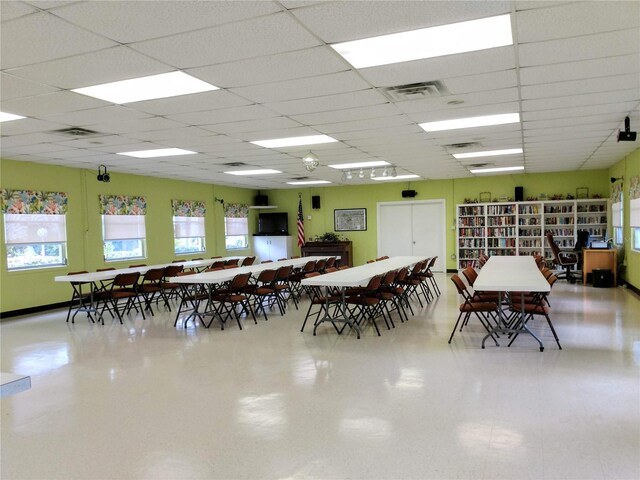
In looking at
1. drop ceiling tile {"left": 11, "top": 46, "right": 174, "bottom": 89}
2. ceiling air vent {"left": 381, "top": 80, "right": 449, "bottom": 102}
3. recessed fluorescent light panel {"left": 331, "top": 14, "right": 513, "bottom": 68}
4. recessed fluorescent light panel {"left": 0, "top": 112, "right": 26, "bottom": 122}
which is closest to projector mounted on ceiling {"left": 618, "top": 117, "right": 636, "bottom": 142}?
ceiling air vent {"left": 381, "top": 80, "right": 449, "bottom": 102}

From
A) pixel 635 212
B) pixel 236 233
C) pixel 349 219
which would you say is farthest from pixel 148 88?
pixel 349 219

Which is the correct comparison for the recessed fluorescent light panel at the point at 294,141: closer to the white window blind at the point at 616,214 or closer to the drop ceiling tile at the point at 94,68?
the drop ceiling tile at the point at 94,68

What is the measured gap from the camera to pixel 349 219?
14008 millimetres

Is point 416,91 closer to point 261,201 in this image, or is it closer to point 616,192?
point 616,192

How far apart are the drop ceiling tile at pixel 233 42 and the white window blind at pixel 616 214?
8.93 m

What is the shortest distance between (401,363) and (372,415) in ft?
4.35

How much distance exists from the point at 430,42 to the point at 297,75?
111 centimetres

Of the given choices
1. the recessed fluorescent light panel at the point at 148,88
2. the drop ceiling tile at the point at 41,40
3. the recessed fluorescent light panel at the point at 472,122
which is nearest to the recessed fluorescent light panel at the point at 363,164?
the recessed fluorescent light panel at the point at 472,122

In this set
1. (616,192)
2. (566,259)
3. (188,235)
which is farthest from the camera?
(188,235)

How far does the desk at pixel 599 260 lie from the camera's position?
966 centimetres

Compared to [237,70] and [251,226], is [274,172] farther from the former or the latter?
[237,70]

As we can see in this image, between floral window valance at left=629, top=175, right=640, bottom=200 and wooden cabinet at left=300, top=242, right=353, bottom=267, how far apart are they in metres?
7.02

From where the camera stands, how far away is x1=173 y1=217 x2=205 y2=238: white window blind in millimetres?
11289

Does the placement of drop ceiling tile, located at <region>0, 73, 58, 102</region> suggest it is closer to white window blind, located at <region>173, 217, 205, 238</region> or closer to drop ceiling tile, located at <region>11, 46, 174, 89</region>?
drop ceiling tile, located at <region>11, 46, 174, 89</region>
